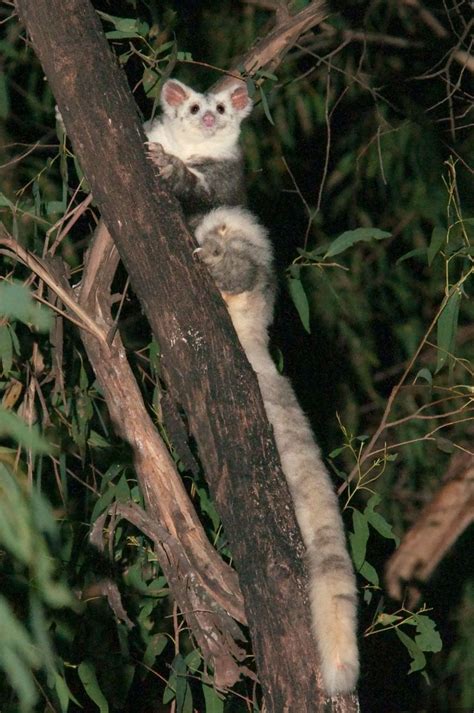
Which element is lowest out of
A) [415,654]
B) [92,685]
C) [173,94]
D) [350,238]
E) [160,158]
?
[415,654]

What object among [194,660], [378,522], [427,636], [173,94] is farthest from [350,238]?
[194,660]

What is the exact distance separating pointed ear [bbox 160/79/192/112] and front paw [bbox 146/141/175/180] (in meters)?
0.92

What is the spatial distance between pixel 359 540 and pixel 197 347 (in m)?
0.86

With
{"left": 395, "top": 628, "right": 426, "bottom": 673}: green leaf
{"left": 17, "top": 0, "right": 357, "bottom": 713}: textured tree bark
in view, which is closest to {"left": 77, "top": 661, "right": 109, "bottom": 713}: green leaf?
{"left": 17, "top": 0, "right": 357, "bottom": 713}: textured tree bark

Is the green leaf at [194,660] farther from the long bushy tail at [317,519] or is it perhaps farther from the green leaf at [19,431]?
the green leaf at [19,431]

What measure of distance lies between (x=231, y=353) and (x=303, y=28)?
1.34 meters

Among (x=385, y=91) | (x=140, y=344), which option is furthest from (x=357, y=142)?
(x=140, y=344)

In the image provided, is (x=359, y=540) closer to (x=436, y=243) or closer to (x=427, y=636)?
(x=427, y=636)

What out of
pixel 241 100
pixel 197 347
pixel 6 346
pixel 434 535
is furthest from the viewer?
pixel 434 535

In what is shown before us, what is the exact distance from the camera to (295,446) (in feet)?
8.98

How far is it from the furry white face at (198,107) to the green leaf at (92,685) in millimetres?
1831

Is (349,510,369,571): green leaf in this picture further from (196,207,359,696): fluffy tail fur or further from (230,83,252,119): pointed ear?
(230,83,252,119): pointed ear

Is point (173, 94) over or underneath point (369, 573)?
over

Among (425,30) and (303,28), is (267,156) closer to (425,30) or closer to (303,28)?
(425,30)
